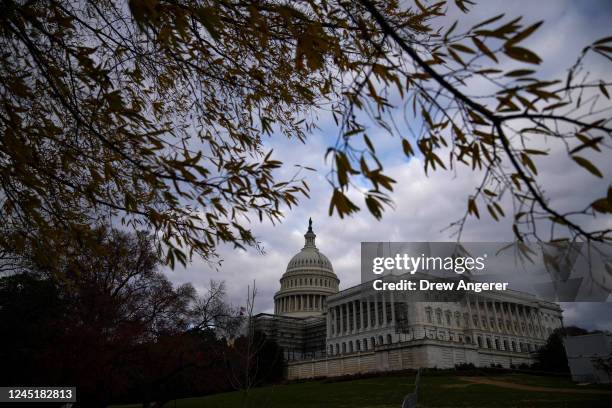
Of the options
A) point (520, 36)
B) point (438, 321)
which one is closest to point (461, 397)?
point (520, 36)

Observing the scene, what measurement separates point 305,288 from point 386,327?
85.4ft

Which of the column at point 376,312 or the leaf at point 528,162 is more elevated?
the column at point 376,312

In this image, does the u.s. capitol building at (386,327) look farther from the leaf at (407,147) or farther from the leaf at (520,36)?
the leaf at (520,36)

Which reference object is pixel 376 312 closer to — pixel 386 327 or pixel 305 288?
pixel 386 327

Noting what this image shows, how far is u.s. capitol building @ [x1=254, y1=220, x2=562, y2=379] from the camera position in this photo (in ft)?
168

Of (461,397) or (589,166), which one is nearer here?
(589,166)

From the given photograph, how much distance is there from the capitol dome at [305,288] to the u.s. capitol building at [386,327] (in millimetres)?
219

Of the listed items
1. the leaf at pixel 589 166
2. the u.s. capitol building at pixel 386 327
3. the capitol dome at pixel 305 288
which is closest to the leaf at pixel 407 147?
the leaf at pixel 589 166

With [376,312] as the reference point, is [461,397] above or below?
below

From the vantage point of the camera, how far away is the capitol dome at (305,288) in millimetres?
89944

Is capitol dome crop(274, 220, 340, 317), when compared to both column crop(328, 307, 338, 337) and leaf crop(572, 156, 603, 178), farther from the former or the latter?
leaf crop(572, 156, 603, 178)

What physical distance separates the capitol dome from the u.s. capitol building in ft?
0.72

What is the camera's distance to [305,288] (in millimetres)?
89625

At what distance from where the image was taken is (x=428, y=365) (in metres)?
45.5
